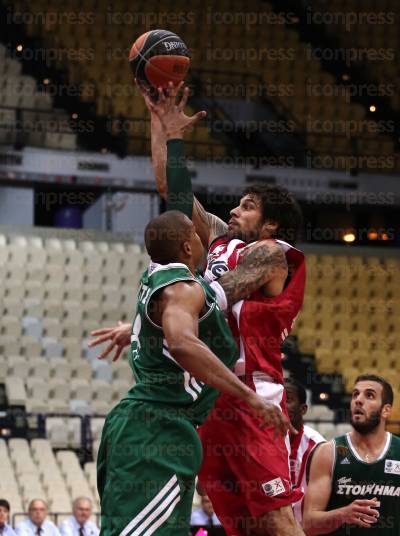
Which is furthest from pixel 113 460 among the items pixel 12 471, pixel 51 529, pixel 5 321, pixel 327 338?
pixel 327 338

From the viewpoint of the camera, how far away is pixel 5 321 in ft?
55.4

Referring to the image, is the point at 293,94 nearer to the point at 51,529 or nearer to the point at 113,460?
the point at 51,529

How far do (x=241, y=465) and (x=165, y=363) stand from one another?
0.71 metres

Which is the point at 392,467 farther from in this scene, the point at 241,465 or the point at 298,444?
the point at 241,465

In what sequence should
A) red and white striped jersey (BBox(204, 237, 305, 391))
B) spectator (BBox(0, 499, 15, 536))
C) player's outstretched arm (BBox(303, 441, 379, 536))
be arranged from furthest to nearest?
spectator (BBox(0, 499, 15, 536)) → player's outstretched arm (BBox(303, 441, 379, 536)) → red and white striped jersey (BBox(204, 237, 305, 391))

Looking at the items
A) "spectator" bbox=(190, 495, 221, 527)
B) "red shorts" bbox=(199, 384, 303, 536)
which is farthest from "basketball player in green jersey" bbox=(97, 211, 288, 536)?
"spectator" bbox=(190, 495, 221, 527)

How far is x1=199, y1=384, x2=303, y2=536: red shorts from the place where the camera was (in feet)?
18.3

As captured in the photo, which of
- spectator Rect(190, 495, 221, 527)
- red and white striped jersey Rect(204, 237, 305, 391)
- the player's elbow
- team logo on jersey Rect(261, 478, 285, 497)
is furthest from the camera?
spectator Rect(190, 495, 221, 527)

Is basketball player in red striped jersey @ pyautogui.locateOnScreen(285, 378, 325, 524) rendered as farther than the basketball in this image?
Yes

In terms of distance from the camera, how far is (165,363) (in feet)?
17.1

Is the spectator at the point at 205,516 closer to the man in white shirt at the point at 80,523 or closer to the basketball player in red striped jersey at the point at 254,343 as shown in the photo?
the man in white shirt at the point at 80,523

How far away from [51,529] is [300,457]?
5302 millimetres

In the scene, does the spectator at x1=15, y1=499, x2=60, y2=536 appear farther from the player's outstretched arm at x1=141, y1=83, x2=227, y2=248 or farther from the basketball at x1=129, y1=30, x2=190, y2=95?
the basketball at x1=129, y1=30, x2=190, y2=95

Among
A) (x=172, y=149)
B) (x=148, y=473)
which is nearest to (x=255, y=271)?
(x=172, y=149)
